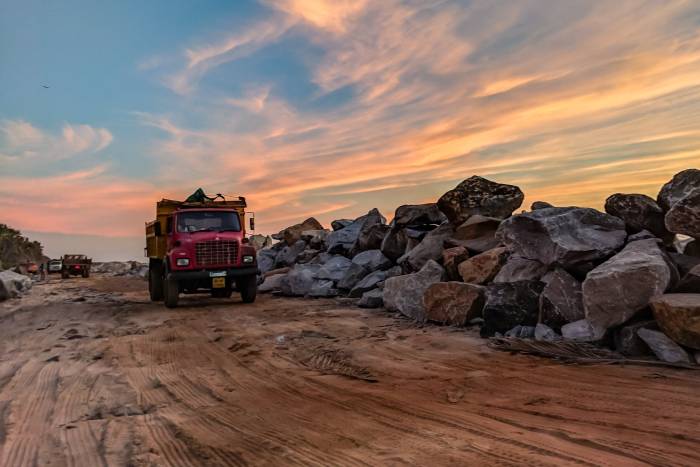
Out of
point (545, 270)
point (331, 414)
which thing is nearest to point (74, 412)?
point (331, 414)

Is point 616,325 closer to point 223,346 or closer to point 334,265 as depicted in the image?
point 223,346

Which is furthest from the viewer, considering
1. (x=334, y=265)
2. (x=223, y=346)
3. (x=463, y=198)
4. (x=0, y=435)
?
(x=334, y=265)

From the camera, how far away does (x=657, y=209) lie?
323 inches

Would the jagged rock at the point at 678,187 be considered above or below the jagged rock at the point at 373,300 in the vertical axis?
above

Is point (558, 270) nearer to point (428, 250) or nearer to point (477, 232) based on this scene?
point (477, 232)

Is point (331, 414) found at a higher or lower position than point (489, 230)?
lower

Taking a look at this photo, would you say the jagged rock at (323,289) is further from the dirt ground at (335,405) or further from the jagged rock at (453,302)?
the dirt ground at (335,405)

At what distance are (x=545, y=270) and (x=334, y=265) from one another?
8.48 metres

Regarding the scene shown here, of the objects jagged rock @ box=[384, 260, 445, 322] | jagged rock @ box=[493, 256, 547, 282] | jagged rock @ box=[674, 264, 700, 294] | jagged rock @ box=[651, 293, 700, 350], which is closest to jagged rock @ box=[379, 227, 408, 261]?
jagged rock @ box=[384, 260, 445, 322]

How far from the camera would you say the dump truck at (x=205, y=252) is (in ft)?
46.1

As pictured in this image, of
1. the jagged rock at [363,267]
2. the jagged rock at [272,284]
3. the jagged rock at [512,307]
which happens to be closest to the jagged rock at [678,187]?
the jagged rock at [512,307]

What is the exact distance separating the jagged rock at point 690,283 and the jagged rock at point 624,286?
0.14m

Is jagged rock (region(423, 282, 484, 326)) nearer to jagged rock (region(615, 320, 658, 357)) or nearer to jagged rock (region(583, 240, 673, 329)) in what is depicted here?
jagged rock (region(583, 240, 673, 329))

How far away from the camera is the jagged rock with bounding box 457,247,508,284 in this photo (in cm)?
927
